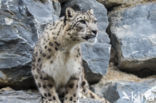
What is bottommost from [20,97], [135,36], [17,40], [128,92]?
[128,92]

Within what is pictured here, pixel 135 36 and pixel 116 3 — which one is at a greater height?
pixel 116 3

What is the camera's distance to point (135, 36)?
6.94 metres

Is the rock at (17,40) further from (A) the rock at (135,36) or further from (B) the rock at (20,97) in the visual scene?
(A) the rock at (135,36)

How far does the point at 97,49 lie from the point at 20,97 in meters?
1.45

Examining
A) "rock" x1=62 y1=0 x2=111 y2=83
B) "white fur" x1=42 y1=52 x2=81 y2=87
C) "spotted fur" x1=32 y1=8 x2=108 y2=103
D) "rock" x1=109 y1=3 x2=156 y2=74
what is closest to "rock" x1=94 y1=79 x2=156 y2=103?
"rock" x1=62 y1=0 x2=111 y2=83

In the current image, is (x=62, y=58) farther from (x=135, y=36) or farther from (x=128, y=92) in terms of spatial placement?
(x=135, y=36)

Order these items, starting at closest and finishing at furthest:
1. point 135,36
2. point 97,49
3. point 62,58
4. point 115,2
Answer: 1. point 62,58
2. point 97,49
3. point 135,36
4. point 115,2

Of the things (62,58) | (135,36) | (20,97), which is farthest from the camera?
(135,36)

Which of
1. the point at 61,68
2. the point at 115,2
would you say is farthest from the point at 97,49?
the point at 61,68

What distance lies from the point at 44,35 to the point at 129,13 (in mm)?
1992

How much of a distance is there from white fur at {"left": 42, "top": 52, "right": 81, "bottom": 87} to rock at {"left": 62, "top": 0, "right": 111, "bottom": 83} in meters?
1.04

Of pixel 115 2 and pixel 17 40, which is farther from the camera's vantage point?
pixel 115 2

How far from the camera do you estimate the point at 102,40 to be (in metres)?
6.76

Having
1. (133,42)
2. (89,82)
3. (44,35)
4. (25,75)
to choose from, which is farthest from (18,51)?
(133,42)
